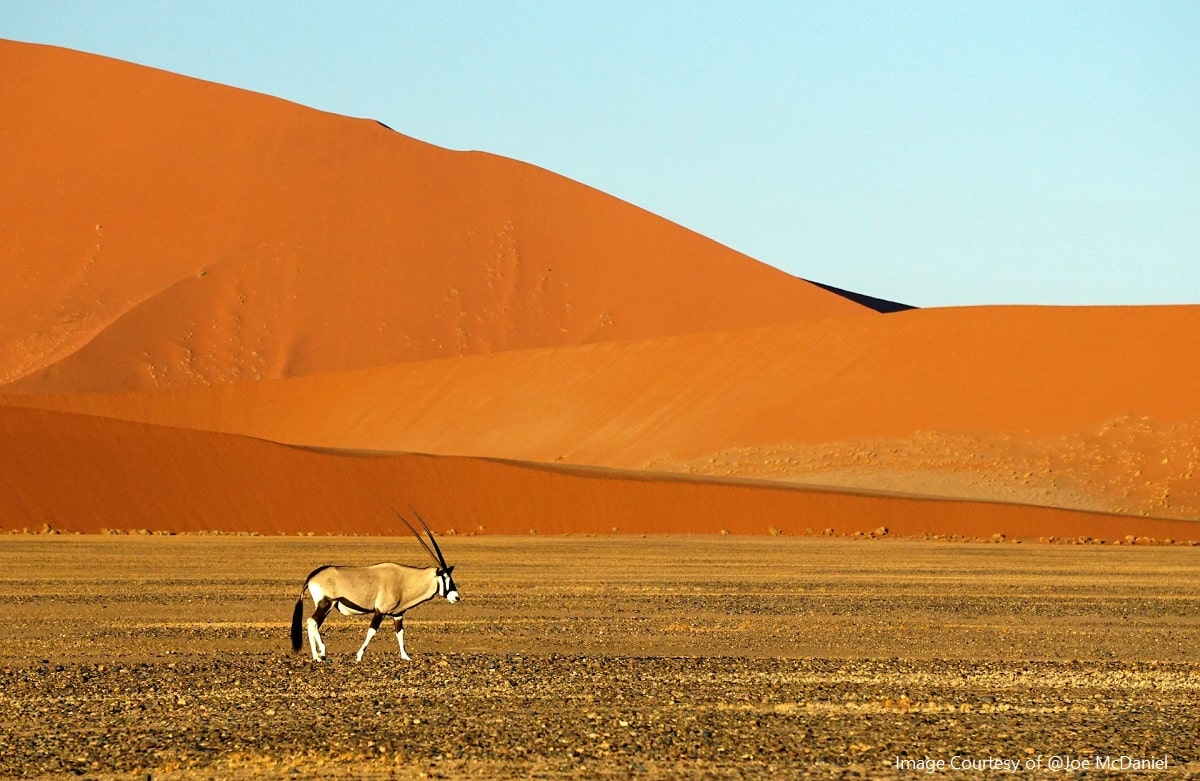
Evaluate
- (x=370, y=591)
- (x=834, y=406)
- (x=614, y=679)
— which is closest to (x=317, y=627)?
(x=370, y=591)

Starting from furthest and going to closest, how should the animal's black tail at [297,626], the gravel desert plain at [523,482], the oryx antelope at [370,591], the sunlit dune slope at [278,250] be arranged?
the sunlit dune slope at [278,250], the animal's black tail at [297,626], the oryx antelope at [370,591], the gravel desert plain at [523,482]

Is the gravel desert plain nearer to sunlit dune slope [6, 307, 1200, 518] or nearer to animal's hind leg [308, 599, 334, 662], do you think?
sunlit dune slope [6, 307, 1200, 518]

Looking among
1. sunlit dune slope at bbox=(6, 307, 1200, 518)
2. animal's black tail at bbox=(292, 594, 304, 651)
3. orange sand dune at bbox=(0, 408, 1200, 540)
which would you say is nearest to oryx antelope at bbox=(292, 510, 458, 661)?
animal's black tail at bbox=(292, 594, 304, 651)

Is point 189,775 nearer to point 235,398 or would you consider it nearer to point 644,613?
point 644,613

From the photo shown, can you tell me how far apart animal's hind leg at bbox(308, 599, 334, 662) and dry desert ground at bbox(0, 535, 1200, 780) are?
15 centimetres

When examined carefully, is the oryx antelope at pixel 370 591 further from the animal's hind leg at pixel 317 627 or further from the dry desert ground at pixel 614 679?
the dry desert ground at pixel 614 679

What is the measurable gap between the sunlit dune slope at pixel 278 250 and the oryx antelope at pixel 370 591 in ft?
175

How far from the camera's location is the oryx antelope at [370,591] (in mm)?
11688

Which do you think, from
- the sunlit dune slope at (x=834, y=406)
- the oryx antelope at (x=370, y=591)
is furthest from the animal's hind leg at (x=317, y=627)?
the sunlit dune slope at (x=834, y=406)

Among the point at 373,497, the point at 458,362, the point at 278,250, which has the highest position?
the point at 278,250

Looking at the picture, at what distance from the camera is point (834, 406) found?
5397 centimetres

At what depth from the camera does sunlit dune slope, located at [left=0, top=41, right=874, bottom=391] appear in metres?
68.8

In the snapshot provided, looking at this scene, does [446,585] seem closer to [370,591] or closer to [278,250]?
[370,591]

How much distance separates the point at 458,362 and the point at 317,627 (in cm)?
5480
